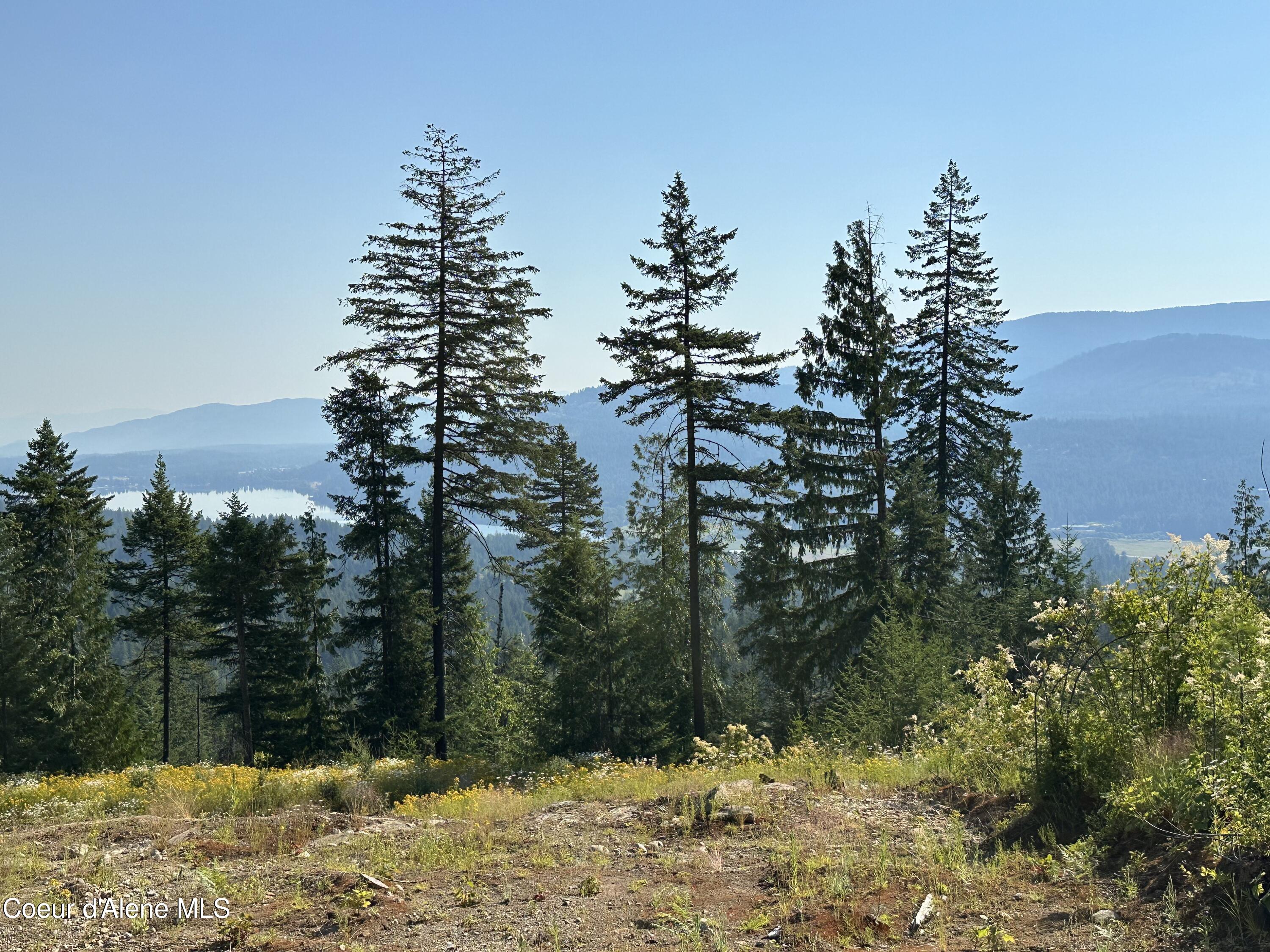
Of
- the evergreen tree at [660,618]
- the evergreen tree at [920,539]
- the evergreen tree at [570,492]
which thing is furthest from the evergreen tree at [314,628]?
the evergreen tree at [920,539]

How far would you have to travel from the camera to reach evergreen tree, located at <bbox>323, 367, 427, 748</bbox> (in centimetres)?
2197

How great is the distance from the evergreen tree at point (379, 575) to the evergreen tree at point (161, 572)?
6.77m

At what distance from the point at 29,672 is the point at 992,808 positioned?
94.3 ft

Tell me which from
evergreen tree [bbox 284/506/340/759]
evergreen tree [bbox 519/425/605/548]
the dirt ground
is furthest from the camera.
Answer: evergreen tree [bbox 519/425/605/548]

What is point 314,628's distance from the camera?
2730cm

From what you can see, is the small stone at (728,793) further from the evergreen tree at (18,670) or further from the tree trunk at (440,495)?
the evergreen tree at (18,670)

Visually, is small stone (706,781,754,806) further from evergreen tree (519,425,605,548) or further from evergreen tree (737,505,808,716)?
evergreen tree (519,425,605,548)

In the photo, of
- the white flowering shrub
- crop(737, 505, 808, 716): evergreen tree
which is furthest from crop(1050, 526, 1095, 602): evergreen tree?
the white flowering shrub

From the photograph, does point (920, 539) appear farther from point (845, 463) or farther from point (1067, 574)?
point (1067, 574)

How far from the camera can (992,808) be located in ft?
23.0

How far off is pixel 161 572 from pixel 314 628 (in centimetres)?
574

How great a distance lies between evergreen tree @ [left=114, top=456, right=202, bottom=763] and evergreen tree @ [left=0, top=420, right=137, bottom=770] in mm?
962

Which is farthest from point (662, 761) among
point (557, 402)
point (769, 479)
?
point (557, 402)

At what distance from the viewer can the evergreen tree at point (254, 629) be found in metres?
24.2
